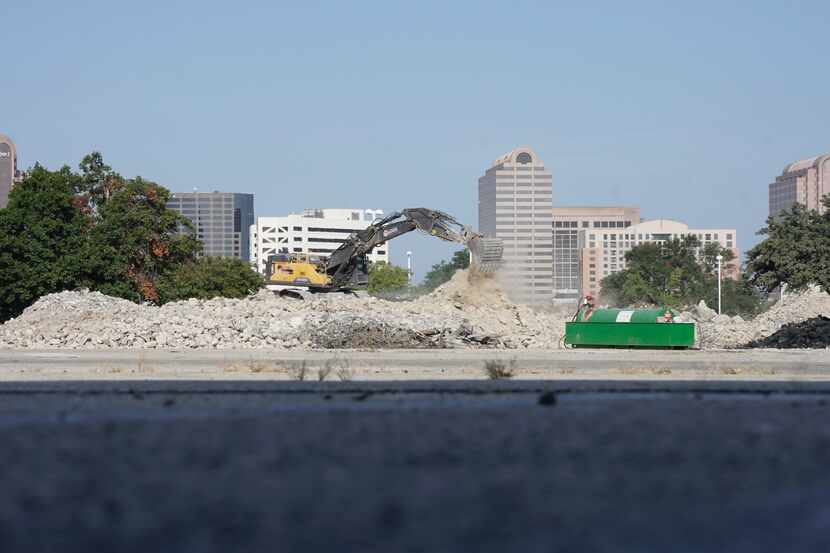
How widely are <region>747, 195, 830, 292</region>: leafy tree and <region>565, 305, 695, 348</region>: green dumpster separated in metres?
40.9

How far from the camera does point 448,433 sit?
8.61m

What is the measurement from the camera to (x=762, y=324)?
2041 inches

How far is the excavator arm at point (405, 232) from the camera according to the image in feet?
151

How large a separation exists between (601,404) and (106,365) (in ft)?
57.5

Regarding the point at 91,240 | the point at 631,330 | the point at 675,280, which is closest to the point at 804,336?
the point at 631,330

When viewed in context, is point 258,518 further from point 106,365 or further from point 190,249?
point 190,249

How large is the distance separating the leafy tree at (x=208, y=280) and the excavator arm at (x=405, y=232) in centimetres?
2625

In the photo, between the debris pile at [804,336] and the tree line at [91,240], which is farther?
the tree line at [91,240]

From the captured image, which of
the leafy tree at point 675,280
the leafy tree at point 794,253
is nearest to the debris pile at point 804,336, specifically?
the leafy tree at point 794,253

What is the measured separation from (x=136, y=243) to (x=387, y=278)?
94952 millimetres

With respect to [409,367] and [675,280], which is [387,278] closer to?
[675,280]

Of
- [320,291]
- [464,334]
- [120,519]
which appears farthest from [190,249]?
[120,519]

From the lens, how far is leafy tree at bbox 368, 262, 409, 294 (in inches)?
6407

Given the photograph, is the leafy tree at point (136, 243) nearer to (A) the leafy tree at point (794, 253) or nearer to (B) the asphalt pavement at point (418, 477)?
(A) the leafy tree at point (794, 253)
